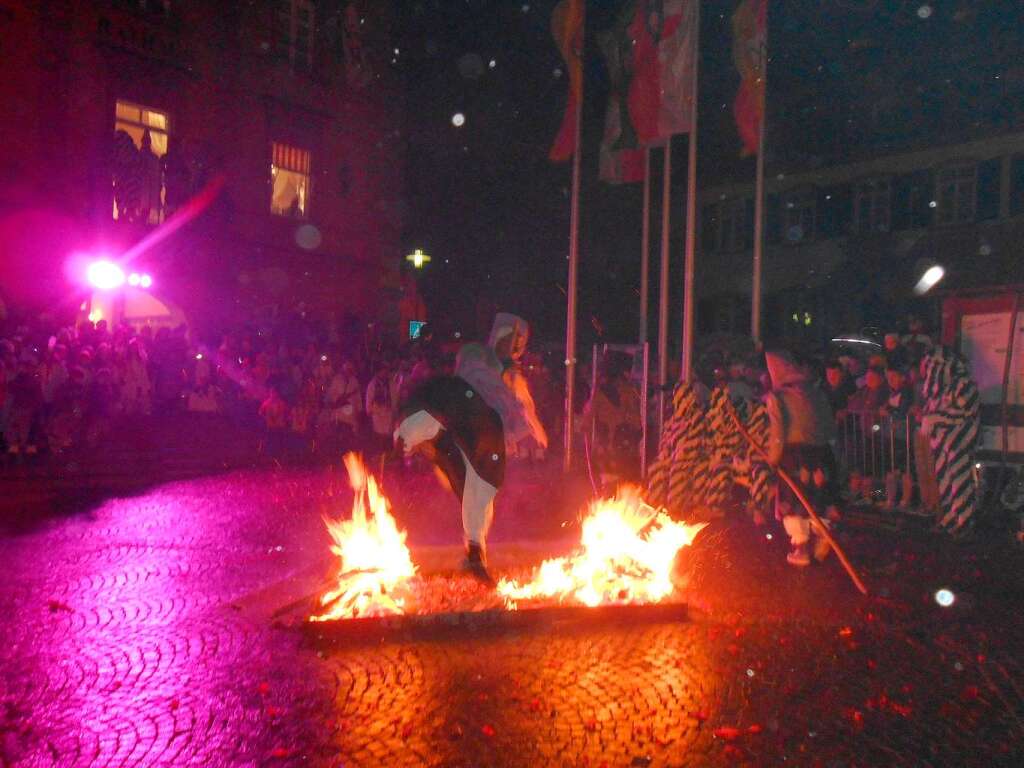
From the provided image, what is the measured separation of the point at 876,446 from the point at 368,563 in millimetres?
7195

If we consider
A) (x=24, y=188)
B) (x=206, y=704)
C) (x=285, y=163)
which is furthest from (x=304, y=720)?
(x=285, y=163)

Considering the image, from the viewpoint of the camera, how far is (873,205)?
29.2 metres

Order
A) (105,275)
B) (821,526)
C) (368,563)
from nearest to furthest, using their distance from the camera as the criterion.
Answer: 1. (368,563)
2. (821,526)
3. (105,275)

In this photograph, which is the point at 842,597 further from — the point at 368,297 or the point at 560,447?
the point at 368,297

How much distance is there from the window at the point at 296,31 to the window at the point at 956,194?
18941mm

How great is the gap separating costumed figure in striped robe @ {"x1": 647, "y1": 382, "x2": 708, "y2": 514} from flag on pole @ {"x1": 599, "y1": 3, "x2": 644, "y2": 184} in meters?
3.88

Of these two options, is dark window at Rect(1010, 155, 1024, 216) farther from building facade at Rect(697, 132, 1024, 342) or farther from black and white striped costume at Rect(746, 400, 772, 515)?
black and white striped costume at Rect(746, 400, 772, 515)

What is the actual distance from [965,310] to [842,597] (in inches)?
208

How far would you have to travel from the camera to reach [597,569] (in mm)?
6969

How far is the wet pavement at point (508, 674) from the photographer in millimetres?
4457

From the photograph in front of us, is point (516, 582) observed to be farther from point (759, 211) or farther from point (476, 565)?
point (759, 211)

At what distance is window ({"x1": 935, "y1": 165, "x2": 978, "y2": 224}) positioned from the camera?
2670cm

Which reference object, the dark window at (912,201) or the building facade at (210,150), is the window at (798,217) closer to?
the dark window at (912,201)

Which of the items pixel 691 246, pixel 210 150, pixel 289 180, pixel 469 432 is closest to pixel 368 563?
pixel 469 432
